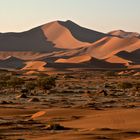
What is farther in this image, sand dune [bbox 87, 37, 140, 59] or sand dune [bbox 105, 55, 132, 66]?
sand dune [bbox 87, 37, 140, 59]

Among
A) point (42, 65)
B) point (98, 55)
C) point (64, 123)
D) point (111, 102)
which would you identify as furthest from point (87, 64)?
point (64, 123)

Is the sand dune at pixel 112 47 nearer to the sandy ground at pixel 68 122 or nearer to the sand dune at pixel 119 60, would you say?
the sand dune at pixel 119 60

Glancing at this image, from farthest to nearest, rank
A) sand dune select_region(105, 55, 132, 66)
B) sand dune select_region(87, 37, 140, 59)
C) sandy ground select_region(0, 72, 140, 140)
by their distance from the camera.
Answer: sand dune select_region(87, 37, 140, 59) → sand dune select_region(105, 55, 132, 66) → sandy ground select_region(0, 72, 140, 140)

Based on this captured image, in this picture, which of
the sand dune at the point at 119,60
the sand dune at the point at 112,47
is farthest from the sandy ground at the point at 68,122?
the sand dune at the point at 112,47

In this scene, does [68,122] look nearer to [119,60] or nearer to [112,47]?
[119,60]

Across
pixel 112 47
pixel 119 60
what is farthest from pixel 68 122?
pixel 112 47

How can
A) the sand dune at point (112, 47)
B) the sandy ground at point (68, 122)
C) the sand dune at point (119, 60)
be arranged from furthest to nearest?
1. the sand dune at point (112, 47)
2. the sand dune at point (119, 60)
3. the sandy ground at point (68, 122)

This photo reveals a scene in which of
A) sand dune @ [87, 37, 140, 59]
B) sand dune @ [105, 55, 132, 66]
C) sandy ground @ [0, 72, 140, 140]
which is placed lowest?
sandy ground @ [0, 72, 140, 140]

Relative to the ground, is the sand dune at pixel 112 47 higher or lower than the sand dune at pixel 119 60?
higher

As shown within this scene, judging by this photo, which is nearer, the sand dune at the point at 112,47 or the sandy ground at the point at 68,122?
the sandy ground at the point at 68,122

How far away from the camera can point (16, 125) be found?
21.4 metres

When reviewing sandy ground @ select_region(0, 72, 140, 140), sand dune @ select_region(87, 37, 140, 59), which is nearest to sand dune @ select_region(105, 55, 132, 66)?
sand dune @ select_region(87, 37, 140, 59)

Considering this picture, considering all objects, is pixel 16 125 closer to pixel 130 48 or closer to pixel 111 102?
pixel 111 102

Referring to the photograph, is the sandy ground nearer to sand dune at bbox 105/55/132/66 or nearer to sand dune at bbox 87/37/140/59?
sand dune at bbox 105/55/132/66
